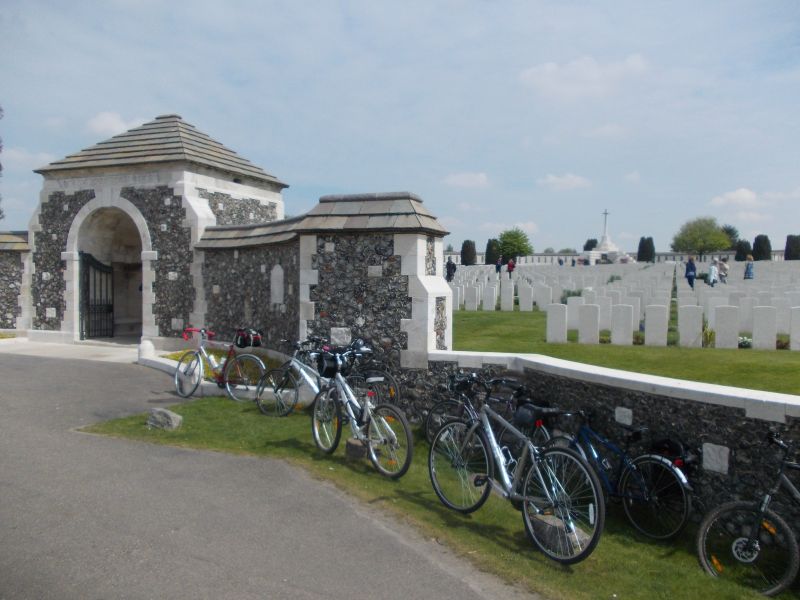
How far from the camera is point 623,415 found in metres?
5.48

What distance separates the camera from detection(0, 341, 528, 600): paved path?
12.7 feet

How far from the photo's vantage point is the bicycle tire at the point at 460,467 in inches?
209

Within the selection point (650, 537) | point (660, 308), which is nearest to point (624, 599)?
point (650, 537)

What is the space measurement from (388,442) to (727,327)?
680cm

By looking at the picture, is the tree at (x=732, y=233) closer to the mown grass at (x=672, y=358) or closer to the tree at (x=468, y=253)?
the tree at (x=468, y=253)

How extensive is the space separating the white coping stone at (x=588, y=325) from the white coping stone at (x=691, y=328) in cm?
133

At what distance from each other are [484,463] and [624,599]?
167cm

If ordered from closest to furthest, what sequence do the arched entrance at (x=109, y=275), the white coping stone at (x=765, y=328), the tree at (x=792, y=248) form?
1. the white coping stone at (x=765, y=328)
2. the arched entrance at (x=109, y=275)
3. the tree at (x=792, y=248)

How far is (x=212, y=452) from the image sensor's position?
6.66 meters

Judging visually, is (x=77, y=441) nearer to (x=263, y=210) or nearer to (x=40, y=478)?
(x=40, y=478)

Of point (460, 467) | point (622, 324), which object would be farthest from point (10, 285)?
point (460, 467)

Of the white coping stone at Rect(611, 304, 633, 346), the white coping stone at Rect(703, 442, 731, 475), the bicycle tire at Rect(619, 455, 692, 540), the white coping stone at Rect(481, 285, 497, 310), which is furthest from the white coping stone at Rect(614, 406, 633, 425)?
the white coping stone at Rect(481, 285, 497, 310)

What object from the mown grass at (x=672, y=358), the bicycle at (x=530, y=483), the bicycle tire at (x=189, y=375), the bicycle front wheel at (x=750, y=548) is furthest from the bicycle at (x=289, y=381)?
the bicycle front wheel at (x=750, y=548)

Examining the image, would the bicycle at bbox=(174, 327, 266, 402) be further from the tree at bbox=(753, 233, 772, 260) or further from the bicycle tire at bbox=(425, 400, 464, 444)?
the tree at bbox=(753, 233, 772, 260)
